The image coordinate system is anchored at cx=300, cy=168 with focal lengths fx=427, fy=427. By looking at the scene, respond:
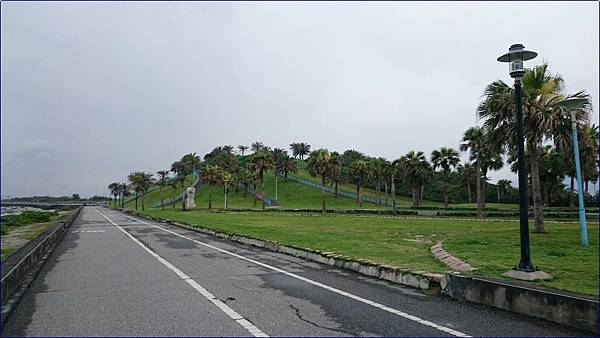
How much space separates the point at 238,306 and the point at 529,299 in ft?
15.7

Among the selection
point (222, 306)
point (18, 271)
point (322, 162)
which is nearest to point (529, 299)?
point (222, 306)

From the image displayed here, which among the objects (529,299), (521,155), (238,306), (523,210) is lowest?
(238,306)

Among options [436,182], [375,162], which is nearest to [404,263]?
[375,162]

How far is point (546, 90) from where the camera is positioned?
18.4 meters

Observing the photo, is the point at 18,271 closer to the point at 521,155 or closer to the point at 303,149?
the point at 521,155

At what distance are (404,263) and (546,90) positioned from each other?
40.0 feet

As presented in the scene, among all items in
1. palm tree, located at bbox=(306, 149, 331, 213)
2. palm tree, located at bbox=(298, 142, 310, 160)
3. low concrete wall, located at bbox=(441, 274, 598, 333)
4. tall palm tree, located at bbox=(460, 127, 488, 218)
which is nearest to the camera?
low concrete wall, located at bbox=(441, 274, 598, 333)

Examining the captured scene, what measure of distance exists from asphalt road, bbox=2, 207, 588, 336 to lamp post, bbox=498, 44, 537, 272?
209 cm

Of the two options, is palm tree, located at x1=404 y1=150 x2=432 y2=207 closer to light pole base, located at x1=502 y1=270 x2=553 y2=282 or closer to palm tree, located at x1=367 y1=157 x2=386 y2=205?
palm tree, located at x1=367 y1=157 x2=386 y2=205

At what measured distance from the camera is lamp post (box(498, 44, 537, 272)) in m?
8.77

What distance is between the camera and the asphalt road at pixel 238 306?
615 centimetres

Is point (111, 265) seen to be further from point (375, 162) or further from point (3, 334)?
point (375, 162)

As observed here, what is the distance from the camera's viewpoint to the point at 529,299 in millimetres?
6762

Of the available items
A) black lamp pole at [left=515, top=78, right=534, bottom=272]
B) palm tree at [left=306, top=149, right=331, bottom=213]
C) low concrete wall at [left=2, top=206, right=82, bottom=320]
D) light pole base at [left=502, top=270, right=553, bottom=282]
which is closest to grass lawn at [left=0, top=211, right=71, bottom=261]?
low concrete wall at [left=2, top=206, right=82, bottom=320]
